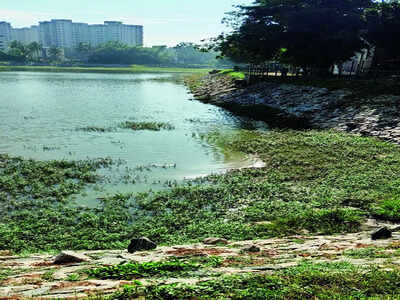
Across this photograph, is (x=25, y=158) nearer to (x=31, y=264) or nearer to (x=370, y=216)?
(x=31, y=264)

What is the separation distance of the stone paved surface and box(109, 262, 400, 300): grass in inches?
18.8

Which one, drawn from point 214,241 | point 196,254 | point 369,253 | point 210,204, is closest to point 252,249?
point 196,254

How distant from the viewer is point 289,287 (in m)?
6.19

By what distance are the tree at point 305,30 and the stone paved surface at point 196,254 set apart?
4887cm

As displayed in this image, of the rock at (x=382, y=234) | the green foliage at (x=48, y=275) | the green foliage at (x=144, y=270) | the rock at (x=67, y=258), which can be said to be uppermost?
the green foliage at (x=144, y=270)

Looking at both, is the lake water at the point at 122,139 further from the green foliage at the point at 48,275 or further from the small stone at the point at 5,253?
the green foliage at the point at 48,275

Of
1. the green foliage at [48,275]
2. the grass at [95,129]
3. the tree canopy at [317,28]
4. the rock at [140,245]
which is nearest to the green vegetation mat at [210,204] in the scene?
the rock at [140,245]

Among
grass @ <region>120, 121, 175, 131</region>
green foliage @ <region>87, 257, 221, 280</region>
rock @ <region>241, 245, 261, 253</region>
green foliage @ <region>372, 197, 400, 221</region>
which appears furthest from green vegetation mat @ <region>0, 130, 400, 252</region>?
grass @ <region>120, 121, 175, 131</region>

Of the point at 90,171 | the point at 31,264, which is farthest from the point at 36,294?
the point at 90,171

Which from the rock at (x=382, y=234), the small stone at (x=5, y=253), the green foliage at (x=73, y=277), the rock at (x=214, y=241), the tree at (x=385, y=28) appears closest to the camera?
the green foliage at (x=73, y=277)

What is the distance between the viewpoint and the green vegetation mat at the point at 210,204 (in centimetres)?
1225

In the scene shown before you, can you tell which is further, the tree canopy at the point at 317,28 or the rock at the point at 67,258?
the tree canopy at the point at 317,28

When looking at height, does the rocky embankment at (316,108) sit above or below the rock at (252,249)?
above

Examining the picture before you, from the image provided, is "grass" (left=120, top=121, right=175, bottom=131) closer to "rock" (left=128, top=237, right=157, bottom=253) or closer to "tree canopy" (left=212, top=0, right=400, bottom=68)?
"rock" (left=128, top=237, right=157, bottom=253)
